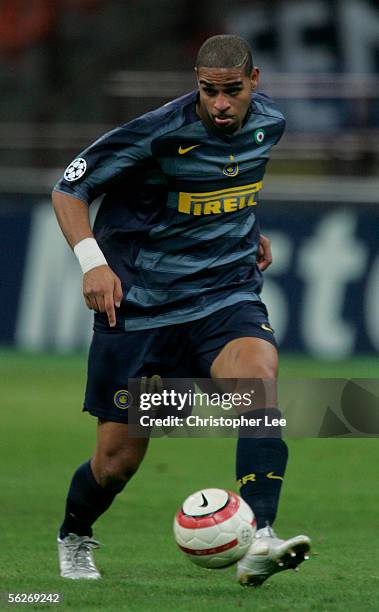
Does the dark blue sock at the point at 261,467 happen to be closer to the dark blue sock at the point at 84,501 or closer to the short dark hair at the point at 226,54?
the dark blue sock at the point at 84,501

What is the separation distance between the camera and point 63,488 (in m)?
8.91

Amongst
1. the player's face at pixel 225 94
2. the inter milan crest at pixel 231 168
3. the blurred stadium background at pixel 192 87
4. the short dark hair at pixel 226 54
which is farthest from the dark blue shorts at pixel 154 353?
the blurred stadium background at pixel 192 87

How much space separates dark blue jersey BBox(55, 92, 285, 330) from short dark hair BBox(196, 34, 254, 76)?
29cm

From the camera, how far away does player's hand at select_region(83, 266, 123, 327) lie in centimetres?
566

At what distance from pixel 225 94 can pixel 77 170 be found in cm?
69

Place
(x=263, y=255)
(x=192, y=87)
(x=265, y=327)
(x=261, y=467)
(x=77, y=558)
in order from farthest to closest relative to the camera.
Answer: (x=192, y=87) < (x=263, y=255) < (x=77, y=558) < (x=265, y=327) < (x=261, y=467)

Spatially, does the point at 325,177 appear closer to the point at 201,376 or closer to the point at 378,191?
the point at 378,191

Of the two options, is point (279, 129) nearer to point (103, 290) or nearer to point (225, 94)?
point (225, 94)

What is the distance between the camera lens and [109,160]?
19.5 feet

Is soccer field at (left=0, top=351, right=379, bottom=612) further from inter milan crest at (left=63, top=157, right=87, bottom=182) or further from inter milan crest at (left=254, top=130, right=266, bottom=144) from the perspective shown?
inter milan crest at (left=254, top=130, right=266, bottom=144)

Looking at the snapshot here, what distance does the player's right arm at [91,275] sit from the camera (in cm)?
567

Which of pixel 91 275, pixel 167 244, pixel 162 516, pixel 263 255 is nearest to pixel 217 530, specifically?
pixel 91 275

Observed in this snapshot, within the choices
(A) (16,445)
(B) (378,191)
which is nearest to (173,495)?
(A) (16,445)

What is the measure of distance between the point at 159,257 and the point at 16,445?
4.93 metres
